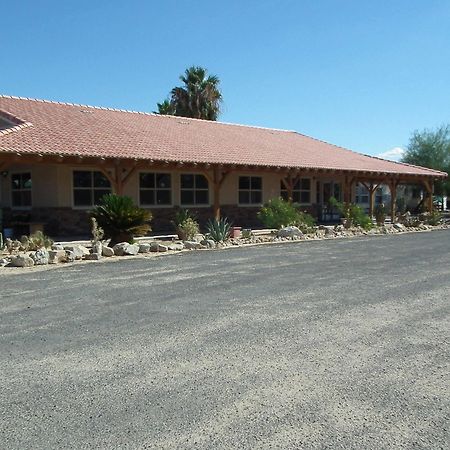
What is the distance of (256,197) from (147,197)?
5.63 metres

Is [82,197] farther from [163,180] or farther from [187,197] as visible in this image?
[187,197]

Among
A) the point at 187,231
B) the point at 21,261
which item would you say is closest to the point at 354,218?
the point at 187,231

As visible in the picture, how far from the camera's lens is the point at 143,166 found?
57.1 ft

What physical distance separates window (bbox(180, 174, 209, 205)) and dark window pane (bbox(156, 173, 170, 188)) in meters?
0.66

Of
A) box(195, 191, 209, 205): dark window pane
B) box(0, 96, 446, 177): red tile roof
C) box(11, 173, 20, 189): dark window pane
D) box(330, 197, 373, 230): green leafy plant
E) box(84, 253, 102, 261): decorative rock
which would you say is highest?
box(0, 96, 446, 177): red tile roof

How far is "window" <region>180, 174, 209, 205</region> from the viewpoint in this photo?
21.4 metres

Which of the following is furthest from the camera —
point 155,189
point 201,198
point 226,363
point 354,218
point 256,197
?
point 256,197

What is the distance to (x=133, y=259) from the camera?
12.9m

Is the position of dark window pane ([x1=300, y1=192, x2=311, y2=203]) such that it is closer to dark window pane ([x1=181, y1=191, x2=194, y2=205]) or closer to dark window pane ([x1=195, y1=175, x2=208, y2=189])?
dark window pane ([x1=195, y1=175, x2=208, y2=189])

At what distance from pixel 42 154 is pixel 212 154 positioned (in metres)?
6.97

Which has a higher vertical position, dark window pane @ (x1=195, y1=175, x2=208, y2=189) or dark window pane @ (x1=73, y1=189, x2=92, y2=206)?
dark window pane @ (x1=195, y1=175, x2=208, y2=189)

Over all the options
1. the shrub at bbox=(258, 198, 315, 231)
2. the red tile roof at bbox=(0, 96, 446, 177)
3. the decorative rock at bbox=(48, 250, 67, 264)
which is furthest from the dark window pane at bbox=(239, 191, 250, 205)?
the decorative rock at bbox=(48, 250, 67, 264)

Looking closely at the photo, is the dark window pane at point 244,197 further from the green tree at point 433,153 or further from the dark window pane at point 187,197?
the green tree at point 433,153

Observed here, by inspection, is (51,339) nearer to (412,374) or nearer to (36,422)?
(36,422)
